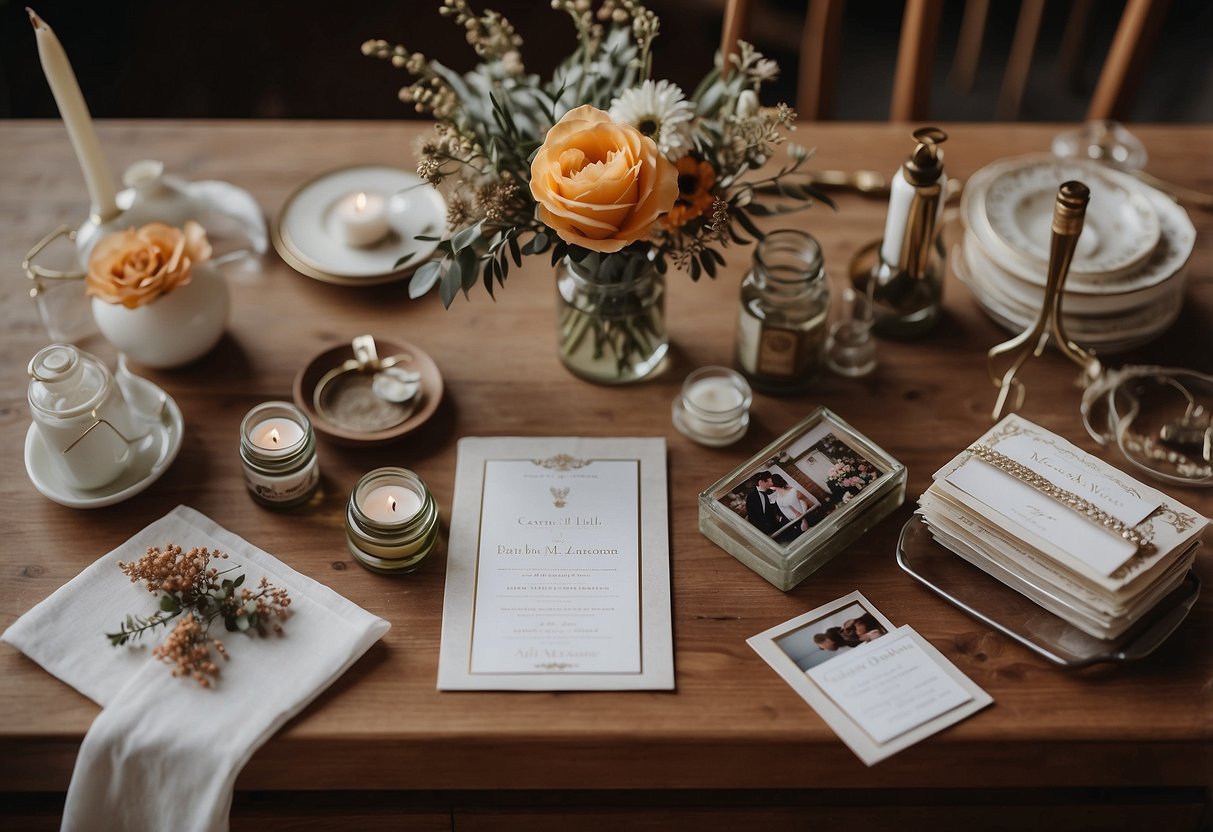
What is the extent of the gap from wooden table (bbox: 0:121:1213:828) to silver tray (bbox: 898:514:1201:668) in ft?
0.05

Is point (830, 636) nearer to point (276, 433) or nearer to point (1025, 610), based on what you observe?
point (1025, 610)

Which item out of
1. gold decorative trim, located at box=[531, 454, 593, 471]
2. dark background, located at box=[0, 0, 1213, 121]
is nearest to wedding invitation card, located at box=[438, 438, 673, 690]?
gold decorative trim, located at box=[531, 454, 593, 471]

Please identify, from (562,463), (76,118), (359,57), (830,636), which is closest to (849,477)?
(830,636)

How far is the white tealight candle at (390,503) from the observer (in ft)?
3.62

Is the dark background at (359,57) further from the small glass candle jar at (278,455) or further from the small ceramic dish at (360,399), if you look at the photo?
the small glass candle jar at (278,455)

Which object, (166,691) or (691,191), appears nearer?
(166,691)

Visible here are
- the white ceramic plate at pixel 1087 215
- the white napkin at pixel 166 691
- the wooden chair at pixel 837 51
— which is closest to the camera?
the white napkin at pixel 166 691

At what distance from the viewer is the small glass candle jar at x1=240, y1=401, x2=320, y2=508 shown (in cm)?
113

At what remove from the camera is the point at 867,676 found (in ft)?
3.40

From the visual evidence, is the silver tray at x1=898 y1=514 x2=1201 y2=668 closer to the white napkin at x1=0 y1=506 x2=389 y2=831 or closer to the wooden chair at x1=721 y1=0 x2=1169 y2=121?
the white napkin at x1=0 y1=506 x2=389 y2=831

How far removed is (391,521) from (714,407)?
37 cm

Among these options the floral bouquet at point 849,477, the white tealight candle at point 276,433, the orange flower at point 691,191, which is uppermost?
the orange flower at point 691,191

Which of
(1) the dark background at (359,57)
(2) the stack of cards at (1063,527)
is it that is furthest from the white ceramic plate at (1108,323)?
(1) the dark background at (359,57)

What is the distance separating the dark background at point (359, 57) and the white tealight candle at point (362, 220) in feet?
4.15
